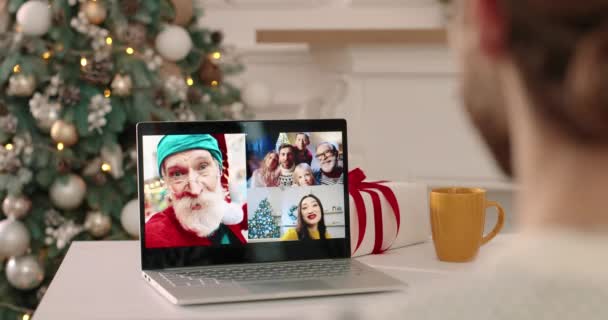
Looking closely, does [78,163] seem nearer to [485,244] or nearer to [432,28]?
[485,244]

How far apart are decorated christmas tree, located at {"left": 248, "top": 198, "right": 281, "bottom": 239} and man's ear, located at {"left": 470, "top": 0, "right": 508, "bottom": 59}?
92 cm

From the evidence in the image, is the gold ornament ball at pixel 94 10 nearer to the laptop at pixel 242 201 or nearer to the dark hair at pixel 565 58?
the laptop at pixel 242 201

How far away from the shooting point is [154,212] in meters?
1.37

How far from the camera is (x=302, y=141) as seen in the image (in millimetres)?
1418

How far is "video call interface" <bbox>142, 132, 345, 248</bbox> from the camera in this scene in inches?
54.0

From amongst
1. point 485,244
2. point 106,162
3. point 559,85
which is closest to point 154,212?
point 485,244

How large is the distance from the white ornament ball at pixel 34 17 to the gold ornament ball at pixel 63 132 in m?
0.23

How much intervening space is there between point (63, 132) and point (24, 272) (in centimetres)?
38

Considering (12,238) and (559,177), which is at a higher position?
(559,177)

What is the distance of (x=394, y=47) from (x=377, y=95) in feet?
0.63

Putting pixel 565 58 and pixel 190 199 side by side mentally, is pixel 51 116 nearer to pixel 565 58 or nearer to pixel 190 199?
pixel 190 199

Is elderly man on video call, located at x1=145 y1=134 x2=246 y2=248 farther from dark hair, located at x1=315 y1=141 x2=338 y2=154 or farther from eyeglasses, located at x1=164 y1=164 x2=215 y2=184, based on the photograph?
dark hair, located at x1=315 y1=141 x2=338 y2=154

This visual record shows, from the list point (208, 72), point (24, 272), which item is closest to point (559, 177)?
point (24, 272)

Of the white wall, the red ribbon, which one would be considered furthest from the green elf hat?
the white wall
